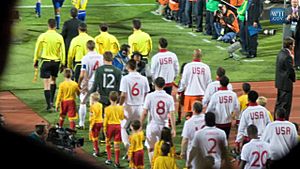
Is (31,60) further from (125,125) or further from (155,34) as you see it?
(125,125)

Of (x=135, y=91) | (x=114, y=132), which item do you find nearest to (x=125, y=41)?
(x=135, y=91)

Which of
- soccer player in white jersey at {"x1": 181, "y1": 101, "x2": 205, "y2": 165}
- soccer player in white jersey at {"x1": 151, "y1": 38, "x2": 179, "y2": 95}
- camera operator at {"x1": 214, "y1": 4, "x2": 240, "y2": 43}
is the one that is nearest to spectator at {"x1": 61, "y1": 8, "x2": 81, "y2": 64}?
soccer player in white jersey at {"x1": 151, "y1": 38, "x2": 179, "y2": 95}

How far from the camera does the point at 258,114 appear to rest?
1180 cm

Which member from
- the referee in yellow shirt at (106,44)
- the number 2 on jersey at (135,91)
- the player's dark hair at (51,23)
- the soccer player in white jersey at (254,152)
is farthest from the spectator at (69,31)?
the soccer player in white jersey at (254,152)

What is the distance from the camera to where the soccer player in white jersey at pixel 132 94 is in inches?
508

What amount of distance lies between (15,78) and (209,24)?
716 cm

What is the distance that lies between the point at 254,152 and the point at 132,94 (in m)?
3.15

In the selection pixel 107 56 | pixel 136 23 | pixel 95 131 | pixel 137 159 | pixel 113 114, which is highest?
pixel 136 23

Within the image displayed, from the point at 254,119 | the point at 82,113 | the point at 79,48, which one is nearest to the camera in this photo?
the point at 254,119

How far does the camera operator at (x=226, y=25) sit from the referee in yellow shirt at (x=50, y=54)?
7.56 m

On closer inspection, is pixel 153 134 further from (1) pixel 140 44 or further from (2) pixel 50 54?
(2) pixel 50 54

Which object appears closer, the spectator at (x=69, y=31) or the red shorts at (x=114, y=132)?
the red shorts at (x=114, y=132)

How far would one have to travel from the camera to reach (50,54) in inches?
619

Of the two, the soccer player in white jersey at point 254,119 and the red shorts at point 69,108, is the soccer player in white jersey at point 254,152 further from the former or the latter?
the red shorts at point 69,108
